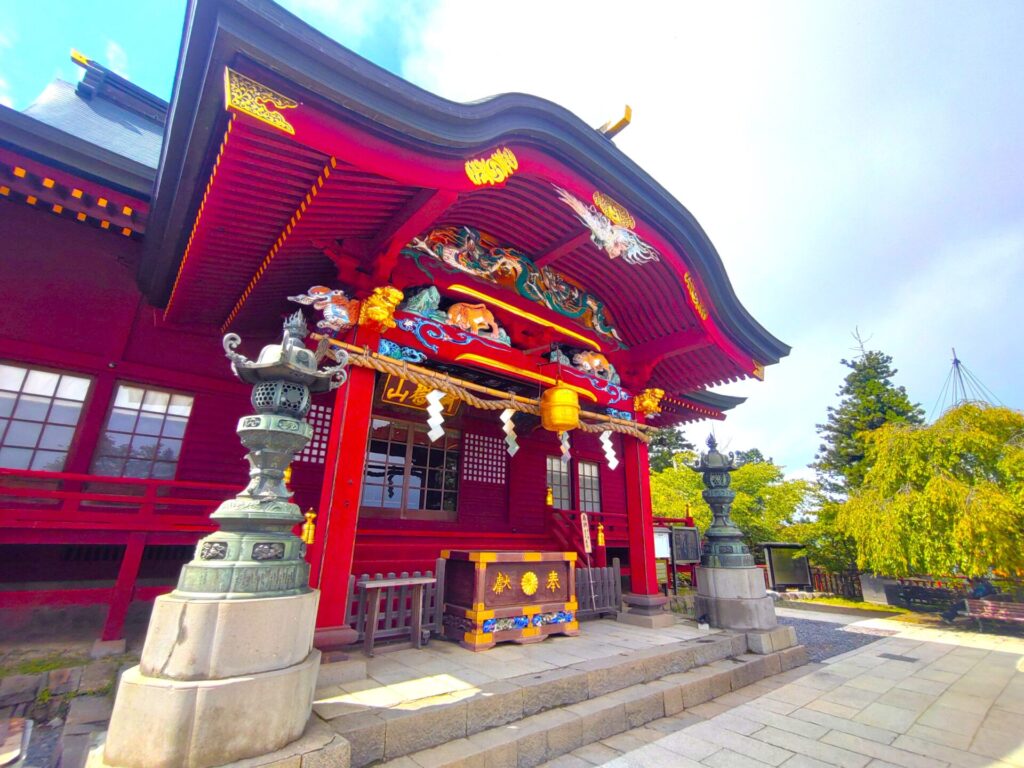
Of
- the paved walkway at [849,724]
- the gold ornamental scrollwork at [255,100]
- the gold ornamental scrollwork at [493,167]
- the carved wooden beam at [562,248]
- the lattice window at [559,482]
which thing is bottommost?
the paved walkway at [849,724]

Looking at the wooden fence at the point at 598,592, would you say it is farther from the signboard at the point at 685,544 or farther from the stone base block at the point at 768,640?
the signboard at the point at 685,544

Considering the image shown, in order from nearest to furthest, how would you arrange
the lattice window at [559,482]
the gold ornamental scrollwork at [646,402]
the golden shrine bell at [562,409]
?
the golden shrine bell at [562,409]
the gold ornamental scrollwork at [646,402]
the lattice window at [559,482]

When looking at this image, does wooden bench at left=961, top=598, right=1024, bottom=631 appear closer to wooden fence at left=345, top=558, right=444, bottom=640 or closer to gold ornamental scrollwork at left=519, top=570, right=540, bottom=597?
gold ornamental scrollwork at left=519, top=570, right=540, bottom=597

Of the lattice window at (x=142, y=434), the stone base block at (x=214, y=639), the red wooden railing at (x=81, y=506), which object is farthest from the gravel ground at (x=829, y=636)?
the lattice window at (x=142, y=434)

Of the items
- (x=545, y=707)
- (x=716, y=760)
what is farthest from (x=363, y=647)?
(x=716, y=760)

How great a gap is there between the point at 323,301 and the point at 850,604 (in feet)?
52.3

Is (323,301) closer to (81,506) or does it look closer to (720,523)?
(81,506)

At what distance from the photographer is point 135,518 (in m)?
4.86

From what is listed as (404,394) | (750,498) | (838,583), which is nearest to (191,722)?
(404,394)

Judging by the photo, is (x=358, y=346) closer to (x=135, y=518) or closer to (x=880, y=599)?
(x=135, y=518)

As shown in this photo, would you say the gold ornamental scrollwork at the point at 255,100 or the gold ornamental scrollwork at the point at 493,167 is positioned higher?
the gold ornamental scrollwork at the point at 493,167

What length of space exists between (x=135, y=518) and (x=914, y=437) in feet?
49.7

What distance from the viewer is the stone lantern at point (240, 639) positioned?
2.15m

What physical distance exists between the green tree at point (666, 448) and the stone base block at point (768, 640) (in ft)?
88.4
